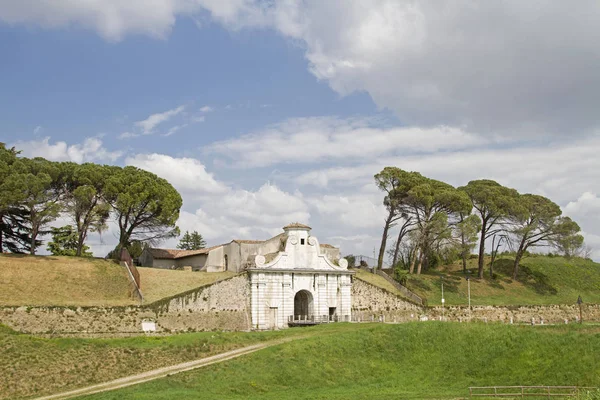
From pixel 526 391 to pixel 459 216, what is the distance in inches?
1388

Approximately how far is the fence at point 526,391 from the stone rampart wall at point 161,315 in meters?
22.5

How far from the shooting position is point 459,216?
62.2m

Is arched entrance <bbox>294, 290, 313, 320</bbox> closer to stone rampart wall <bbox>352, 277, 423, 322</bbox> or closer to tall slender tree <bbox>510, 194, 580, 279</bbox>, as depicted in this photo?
stone rampart wall <bbox>352, 277, 423, 322</bbox>

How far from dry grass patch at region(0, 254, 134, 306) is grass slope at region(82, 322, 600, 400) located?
14.2m

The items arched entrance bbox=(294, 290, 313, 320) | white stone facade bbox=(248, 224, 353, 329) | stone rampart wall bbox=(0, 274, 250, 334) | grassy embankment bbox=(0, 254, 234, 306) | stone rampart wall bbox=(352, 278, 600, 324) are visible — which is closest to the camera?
stone rampart wall bbox=(0, 274, 250, 334)

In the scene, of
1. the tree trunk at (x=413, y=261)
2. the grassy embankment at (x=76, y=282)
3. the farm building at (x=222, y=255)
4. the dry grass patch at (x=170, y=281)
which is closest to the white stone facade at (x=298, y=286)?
the farm building at (x=222, y=255)

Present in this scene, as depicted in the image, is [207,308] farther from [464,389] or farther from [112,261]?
[464,389]

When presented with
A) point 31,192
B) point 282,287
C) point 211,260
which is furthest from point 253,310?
point 31,192

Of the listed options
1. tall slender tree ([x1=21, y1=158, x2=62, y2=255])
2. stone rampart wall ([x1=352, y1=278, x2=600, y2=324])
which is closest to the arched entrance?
stone rampart wall ([x1=352, y1=278, x2=600, y2=324])

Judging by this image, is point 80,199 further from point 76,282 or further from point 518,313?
point 518,313

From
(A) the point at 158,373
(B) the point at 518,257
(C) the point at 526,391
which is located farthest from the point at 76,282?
(B) the point at 518,257

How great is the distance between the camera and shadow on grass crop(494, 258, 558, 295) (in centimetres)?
6400

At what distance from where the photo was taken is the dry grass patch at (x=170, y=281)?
45013 millimetres

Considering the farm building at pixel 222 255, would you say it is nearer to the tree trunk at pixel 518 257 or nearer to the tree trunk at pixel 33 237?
the tree trunk at pixel 33 237
